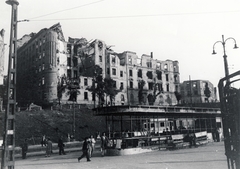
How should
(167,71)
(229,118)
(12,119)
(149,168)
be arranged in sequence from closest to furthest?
(229,118) < (12,119) < (149,168) < (167,71)

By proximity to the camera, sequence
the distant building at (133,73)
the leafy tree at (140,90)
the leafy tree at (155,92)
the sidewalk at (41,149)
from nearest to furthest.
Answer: the sidewalk at (41,149), the distant building at (133,73), the leafy tree at (140,90), the leafy tree at (155,92)

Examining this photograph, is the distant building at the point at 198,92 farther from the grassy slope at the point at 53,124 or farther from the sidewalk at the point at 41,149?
the sidewalk at the point at 41,149

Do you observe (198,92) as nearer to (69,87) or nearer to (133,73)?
(133,73)

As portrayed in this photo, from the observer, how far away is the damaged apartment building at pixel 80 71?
49000 millimetres

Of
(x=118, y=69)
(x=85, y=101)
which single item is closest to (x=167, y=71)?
(x=118, y=69)

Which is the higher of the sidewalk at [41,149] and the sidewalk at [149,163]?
the sidewalk at [149,163]

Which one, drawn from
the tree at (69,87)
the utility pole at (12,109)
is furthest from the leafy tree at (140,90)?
the utility pole at (12,109)

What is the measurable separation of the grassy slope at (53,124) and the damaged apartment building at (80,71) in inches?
275

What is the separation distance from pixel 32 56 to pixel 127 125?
89.2 feet

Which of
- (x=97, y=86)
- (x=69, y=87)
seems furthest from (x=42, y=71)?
(x=97, y=86)

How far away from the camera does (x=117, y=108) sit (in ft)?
55.3

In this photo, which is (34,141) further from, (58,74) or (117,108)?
(58,74)

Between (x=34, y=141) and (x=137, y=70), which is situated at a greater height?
(x=137, y=70)

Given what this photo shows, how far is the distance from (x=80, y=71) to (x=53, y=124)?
845 inches
